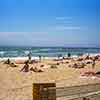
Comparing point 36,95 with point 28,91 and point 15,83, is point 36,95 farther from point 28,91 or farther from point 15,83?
point 15,83

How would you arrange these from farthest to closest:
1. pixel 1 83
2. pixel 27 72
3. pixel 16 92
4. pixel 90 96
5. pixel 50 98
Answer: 1. pixel 27 72
2. pixel 1 83
3. pixel 16 92
4. pixel 90 96
5. pixel 50 98

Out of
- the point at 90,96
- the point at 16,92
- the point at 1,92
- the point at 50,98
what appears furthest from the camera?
the point at 1,92

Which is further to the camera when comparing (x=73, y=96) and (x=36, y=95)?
(x=73, y=96)

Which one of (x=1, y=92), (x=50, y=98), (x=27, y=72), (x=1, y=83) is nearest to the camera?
(x=50, y=98)

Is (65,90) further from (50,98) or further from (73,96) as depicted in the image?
(50,98)

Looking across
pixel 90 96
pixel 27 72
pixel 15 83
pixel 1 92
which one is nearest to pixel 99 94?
pixel 90 96

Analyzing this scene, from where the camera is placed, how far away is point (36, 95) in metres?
6.73

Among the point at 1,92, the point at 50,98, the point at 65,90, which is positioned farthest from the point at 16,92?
the point at 50,98

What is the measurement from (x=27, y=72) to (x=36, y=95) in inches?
430

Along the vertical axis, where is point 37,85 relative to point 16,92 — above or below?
above

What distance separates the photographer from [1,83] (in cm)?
1314

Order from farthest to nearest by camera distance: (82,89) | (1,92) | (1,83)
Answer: (1,83)
(1,92)
(82,89)

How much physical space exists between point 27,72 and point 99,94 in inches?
404

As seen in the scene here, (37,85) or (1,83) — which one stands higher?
(37,85)
